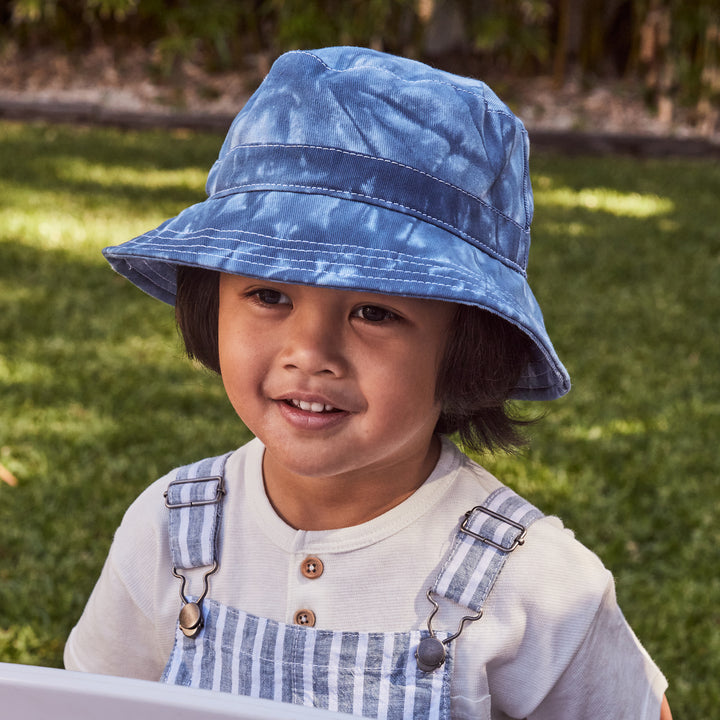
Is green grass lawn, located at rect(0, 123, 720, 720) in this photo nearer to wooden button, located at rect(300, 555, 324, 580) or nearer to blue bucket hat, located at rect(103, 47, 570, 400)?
wooden button, located at rect(300, 555, 324, 580)

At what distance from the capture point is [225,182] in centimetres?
119

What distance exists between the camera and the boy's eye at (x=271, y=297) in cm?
117

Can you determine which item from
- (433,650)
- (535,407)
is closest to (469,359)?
(433,650)

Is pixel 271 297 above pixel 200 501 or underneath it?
above

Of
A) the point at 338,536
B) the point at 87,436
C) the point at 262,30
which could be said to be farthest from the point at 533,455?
the point at 262,30

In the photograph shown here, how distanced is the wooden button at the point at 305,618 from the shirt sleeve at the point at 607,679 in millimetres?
336

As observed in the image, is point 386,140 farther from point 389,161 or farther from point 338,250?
point 338,250

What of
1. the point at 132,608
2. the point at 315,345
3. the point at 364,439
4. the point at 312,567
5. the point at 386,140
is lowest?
the point at 132,608

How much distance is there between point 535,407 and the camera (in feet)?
10.5

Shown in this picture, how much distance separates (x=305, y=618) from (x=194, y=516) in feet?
0.77

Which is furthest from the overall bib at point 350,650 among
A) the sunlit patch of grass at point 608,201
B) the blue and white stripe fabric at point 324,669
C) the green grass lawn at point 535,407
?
the sunlit patch of grass at point 608,201

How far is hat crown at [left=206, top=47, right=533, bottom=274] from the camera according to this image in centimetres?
111

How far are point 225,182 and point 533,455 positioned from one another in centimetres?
187

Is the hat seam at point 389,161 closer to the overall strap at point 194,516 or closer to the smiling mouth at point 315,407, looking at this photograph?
the smiling mouth at point 315,407
